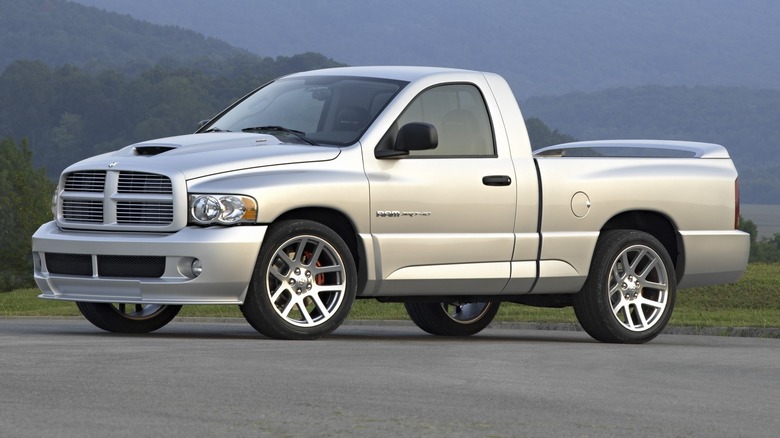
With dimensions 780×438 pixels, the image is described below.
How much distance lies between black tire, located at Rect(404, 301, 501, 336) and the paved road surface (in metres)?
2.00

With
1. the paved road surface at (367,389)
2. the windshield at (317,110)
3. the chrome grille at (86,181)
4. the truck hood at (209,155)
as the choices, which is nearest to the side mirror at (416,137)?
the windshield at (317,110)

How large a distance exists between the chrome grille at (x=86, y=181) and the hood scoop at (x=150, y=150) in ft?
1.14

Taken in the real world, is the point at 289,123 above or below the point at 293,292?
Result: above

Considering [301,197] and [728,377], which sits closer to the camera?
[728,377]

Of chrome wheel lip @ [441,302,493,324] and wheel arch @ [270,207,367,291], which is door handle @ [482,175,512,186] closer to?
wheel arch @ [270,207,367,291]

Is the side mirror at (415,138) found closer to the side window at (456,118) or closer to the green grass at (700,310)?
the side window at (456,118)

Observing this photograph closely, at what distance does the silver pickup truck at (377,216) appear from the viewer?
10961 mm

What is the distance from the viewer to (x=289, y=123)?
39.8ft

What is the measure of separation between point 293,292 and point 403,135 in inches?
54.8

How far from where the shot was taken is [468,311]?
14336 millimetres

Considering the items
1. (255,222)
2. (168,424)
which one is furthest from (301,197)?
(168,424)

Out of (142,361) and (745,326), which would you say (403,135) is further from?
(745,326)

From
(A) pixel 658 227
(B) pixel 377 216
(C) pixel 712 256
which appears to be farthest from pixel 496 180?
(C) pixel 712 256

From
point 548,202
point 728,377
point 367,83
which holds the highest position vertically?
point 367,83
